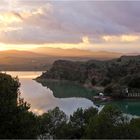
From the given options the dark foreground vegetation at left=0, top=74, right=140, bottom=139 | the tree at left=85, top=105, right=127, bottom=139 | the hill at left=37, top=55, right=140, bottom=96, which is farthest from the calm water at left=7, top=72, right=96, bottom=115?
the tree at left=85, top=105, right=127, bottom=139

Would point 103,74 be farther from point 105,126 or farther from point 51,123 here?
point 105,126

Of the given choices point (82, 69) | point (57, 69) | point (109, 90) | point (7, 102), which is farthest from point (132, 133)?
point (57, 69)

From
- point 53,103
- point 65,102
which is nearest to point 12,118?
point 53,103

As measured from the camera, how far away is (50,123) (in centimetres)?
2955

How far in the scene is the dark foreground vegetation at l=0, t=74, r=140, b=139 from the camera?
58.3 ft

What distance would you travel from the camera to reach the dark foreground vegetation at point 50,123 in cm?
1777

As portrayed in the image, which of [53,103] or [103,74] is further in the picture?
[103,74]

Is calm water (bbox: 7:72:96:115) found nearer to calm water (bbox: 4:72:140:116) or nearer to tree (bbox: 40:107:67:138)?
calm water (bbox: 4:72:140:116)

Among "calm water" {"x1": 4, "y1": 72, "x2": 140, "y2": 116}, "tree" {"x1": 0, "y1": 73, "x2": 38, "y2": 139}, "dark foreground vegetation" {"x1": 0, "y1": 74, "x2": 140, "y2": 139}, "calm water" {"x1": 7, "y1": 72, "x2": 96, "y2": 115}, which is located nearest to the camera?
"tree" {"x1": 0, "y1": 73, "x2": 38, "y2": 139}

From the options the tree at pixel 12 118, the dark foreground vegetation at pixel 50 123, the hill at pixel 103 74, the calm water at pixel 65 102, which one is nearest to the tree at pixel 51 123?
the dark foreground vegetation at pixel 50 123

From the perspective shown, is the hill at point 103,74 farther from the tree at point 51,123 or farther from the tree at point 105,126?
the tree at point 105,126

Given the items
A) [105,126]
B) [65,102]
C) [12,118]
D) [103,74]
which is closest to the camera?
[12,118]

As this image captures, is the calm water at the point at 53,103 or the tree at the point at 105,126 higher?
the tree at the point at 105,126

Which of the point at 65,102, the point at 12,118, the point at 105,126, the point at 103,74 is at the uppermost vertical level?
the point at 103,74
